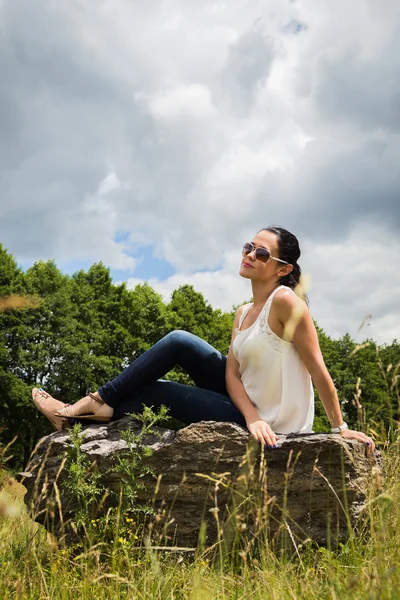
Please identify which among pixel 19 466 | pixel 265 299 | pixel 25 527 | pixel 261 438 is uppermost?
pixel 265 299

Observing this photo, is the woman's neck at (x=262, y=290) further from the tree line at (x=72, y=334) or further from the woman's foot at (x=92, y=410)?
the tree line at (x=72, y=334)

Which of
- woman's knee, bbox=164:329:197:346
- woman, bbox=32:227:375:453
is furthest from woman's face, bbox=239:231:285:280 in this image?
woman's knee, bbox=164:329:197:346

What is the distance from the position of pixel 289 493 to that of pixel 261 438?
1.59 ft

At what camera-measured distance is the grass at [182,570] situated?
107 inches

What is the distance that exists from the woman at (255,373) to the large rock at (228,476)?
0.55 ft

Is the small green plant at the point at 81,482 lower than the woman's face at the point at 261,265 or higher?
lower

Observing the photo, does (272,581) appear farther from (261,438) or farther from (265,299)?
(265,299)

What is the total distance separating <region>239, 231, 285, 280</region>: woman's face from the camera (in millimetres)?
4491

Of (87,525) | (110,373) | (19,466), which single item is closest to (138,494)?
(87,525)

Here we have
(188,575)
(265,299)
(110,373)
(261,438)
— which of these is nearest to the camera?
(188,575)

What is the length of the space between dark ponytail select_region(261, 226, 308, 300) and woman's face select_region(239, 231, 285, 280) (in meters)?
0.05

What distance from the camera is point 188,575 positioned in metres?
3.54

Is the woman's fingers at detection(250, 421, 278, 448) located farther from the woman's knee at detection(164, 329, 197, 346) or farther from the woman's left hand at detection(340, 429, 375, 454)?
the woman's knee at detection(164, 329, 197, 346)

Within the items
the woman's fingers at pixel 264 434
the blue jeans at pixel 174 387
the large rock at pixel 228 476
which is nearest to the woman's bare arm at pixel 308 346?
the large rock at pixel 228 476
